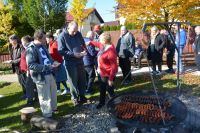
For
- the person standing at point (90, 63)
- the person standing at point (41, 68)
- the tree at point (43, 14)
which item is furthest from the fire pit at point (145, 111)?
the tree at point (43, 14)

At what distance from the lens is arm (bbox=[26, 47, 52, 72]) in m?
6.15

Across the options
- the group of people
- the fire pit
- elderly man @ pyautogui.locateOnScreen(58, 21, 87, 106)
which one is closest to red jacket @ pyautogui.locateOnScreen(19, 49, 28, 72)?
the group of people

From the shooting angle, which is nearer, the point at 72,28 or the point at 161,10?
the point at 72,28

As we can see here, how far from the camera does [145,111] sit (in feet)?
16.3

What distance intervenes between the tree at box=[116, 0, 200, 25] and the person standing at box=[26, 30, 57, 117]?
7840 mm

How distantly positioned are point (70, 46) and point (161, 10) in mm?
7572

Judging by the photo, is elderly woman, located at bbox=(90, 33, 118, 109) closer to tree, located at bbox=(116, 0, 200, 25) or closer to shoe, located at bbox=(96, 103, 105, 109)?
shoe, located at bbox=(96, 103, 105, 109)

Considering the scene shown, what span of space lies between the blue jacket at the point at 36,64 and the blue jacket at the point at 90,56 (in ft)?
6.95

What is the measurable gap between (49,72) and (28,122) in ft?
3.63

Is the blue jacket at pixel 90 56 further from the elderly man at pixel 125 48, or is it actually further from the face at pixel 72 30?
the face at pixel 72 30

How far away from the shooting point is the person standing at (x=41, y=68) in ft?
20.4

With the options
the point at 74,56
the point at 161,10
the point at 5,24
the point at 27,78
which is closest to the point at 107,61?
the point at 74,56

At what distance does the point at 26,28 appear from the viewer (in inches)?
1086

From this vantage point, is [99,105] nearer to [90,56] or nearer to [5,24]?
[90,56]
